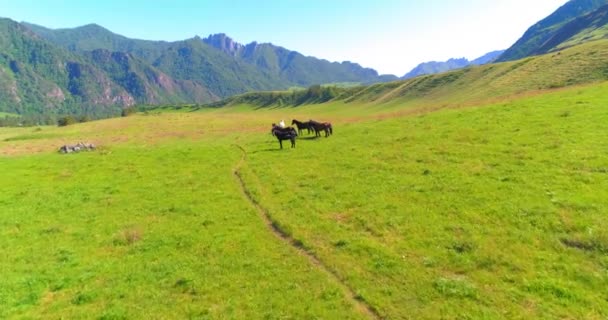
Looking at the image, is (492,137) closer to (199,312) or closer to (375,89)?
(199,312)

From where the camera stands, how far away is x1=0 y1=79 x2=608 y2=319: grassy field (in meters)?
12.5

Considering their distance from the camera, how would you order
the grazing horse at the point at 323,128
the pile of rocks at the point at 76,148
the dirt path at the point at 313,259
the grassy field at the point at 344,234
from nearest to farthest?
the dirt path at the point at 313,259, the grassy field at the point at 344,234, the grazing horse at the point at 323,128, the pile of rocks at the point at 76,148

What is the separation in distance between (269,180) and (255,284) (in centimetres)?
1487

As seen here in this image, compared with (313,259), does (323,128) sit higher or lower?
higher

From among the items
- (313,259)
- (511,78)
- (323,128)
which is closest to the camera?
(313,259)

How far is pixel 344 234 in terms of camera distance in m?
17.5

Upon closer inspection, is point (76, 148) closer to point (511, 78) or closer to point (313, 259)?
point (313, 259)

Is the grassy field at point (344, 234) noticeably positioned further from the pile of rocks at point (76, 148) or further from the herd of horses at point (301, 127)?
the pile of rocks at point (76, 148)

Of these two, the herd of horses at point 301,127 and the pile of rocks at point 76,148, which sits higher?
the pile of rocks at point 76,148

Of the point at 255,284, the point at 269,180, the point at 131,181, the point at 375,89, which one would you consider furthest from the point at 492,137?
the point at 375,89

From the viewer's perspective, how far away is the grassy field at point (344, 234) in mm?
12516

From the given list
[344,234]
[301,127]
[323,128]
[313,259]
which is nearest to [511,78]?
[323,128]

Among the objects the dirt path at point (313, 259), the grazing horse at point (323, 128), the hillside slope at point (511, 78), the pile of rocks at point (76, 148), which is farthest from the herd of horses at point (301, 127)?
the hillside slope at point (511, 78)

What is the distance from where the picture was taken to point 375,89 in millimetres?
140625
